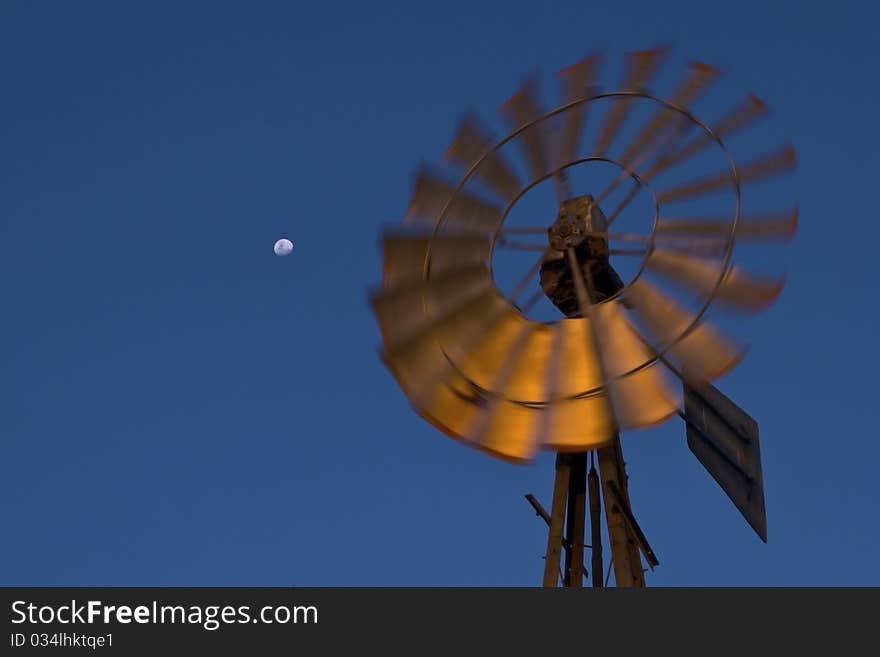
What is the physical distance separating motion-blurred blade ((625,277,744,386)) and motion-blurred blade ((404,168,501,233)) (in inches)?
74.3

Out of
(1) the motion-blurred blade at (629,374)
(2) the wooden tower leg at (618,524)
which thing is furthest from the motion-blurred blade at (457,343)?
(2) the wooden tower leg at (618,524)

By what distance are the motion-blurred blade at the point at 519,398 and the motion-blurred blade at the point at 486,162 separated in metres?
1.51

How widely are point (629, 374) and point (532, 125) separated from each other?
10.1 ft

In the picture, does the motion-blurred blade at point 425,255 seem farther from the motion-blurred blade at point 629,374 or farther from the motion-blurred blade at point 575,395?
the motion-blurred blade at point 629,374

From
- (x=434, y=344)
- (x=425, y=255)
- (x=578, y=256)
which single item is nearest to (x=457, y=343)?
(x=434, y=344)

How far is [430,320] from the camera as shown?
14.0 meters

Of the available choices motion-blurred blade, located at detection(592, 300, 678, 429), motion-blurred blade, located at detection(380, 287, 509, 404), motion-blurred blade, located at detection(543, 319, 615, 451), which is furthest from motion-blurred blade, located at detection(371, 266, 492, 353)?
motion-blurred blade, located at detection(592, 300, 678, 429)

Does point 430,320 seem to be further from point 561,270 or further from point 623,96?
point 623,96

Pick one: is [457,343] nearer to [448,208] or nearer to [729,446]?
[448,208]

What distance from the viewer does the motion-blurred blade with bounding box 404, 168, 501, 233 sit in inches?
563

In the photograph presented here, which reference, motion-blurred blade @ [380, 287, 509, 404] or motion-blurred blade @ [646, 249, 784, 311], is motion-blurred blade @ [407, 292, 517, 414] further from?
motion-blurred blade @ [646, 249, 784, 311]

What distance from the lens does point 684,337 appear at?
12492 millimetres

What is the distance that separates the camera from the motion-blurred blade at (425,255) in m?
14.1
